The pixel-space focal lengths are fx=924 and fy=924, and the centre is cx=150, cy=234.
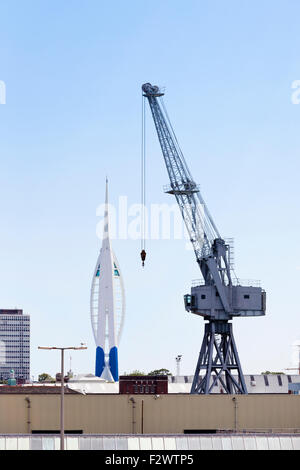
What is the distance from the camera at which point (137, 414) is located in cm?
10162

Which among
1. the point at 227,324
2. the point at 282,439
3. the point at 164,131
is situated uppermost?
the point at 164,131

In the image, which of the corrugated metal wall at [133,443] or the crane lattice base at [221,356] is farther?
the crane lattice base at [221,356]

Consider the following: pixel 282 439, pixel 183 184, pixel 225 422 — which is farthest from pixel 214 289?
pixel 282 439

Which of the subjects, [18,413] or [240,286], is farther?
[240,286]

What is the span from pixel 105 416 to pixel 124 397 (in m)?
2.92

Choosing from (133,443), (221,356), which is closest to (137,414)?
(133,443)

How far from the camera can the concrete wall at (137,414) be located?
100m

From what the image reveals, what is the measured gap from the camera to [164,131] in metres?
176

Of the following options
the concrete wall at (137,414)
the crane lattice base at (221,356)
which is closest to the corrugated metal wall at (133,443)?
the concrete wall at (137,414)

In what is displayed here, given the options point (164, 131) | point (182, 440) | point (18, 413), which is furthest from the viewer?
point (164, 131)

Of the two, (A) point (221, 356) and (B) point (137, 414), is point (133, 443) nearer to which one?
(B) point (137, 414)

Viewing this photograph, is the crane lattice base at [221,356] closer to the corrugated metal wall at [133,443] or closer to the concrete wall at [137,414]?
the concrete wall at [137,414]

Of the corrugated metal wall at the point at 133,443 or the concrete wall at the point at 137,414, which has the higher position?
the concrete wall at the point at 137,414
